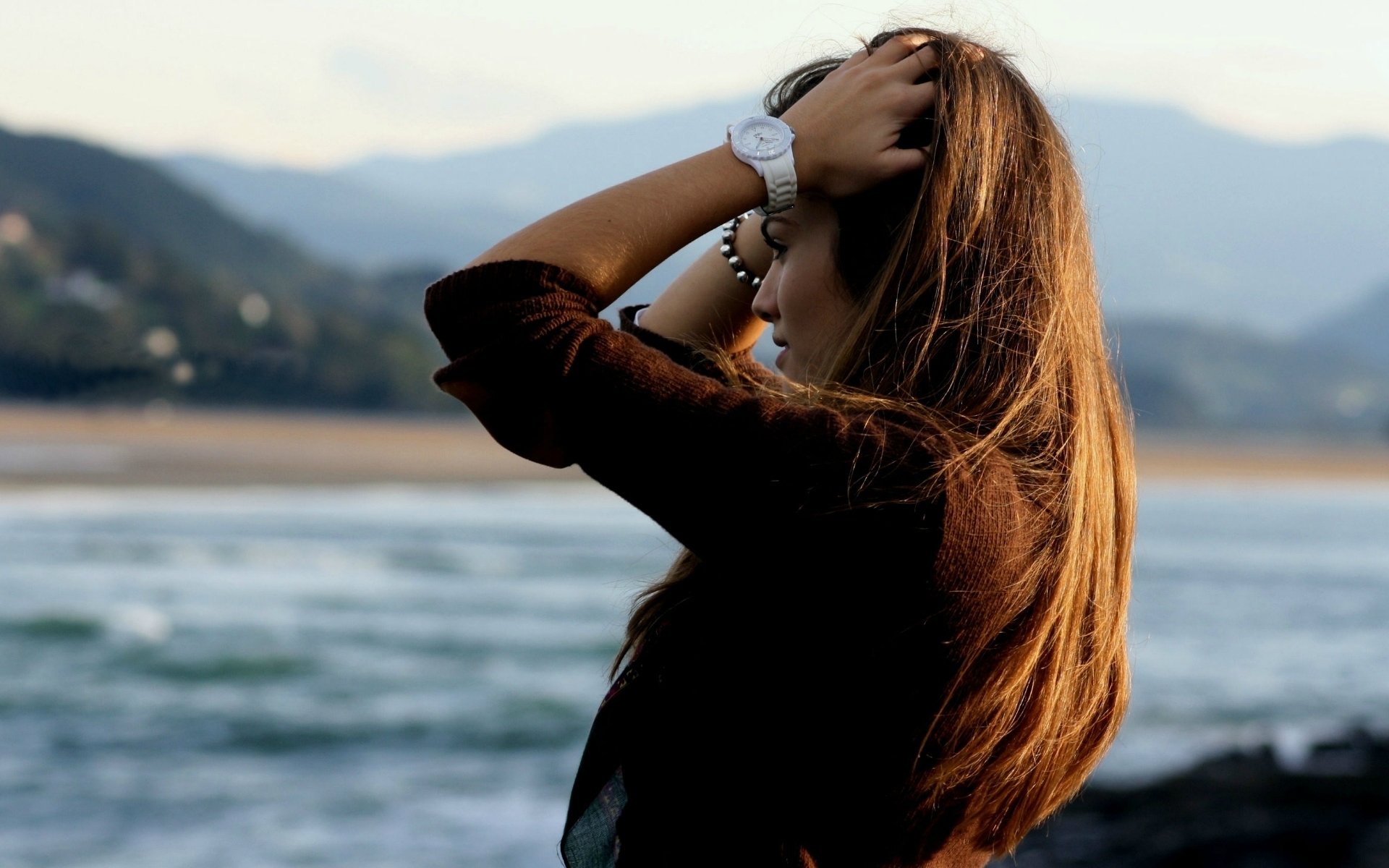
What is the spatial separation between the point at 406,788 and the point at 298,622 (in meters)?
7.54

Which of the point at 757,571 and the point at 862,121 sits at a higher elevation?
the point at 862,121

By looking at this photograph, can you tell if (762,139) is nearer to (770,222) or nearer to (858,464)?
(770,222)

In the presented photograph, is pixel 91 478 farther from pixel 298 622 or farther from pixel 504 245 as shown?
pixel 504 245

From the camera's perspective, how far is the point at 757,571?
4.70ft

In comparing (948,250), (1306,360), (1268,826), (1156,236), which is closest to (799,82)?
(948,250)

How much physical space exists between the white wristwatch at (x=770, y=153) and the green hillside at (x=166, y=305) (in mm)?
13243

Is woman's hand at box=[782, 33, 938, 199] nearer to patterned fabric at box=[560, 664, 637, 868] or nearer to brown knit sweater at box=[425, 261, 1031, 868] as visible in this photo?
brown knit sweater at box=[425, 261, 1031, 868]

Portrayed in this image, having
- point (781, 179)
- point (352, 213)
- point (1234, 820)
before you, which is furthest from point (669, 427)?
point (352, 213)

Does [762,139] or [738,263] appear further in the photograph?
[738,263]

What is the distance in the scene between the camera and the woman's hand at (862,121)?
155 cm

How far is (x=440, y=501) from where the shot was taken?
32.9 metres

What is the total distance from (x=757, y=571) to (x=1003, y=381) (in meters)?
0.32

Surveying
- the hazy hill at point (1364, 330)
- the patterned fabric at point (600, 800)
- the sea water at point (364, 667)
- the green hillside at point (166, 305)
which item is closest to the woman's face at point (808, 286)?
the patterned fabric at point (600, 800)

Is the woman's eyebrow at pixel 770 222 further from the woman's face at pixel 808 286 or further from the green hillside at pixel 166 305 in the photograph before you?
the green hillside at pixel 166 305
